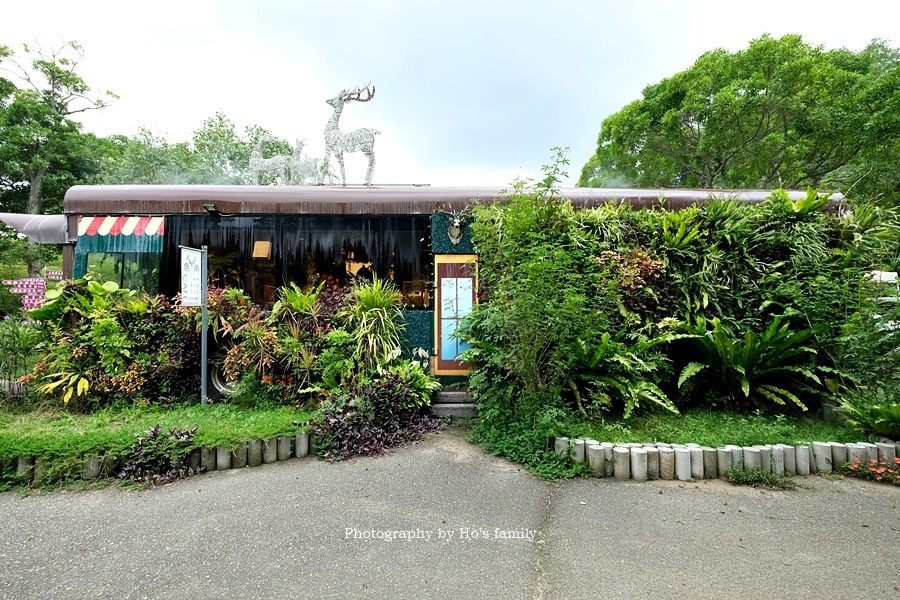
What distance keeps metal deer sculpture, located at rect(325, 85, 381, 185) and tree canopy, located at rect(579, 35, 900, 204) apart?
9801mm

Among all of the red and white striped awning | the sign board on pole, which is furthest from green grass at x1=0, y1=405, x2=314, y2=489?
the red and white striped awning

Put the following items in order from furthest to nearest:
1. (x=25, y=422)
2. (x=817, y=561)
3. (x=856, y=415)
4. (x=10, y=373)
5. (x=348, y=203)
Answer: (x=348, y=203) < (x=10, y=373) < (x=25, y=422) < (x=856, y=415) < (x=817, y=561)

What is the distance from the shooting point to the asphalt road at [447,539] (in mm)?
2070

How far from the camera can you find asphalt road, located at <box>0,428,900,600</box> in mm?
2070

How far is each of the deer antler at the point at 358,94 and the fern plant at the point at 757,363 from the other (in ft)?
23.5

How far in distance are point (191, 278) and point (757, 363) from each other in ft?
20.5

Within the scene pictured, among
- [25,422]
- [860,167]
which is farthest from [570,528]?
[860,167]

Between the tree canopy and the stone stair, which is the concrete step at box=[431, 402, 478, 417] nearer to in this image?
the stone stair

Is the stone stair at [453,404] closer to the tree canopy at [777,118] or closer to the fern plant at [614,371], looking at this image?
the fern plant at [614,371]

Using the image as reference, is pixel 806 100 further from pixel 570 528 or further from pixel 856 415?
pixel 570 528

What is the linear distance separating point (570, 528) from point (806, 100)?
1402 centimetres

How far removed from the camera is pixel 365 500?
3031 millimetres

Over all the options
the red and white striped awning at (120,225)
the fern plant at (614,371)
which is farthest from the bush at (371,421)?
the red and white striped awning at (120,225)

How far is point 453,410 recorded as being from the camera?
497 cm
